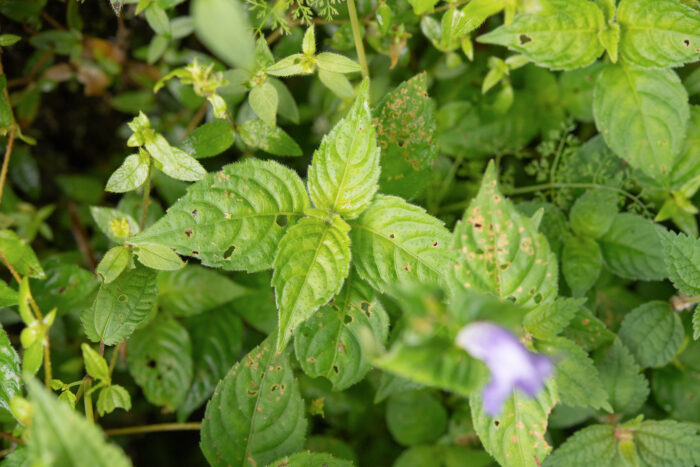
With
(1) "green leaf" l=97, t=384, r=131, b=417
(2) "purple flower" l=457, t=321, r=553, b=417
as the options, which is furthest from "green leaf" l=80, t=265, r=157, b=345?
(2) "purple flower" l=457, t=321, r=553, b=417

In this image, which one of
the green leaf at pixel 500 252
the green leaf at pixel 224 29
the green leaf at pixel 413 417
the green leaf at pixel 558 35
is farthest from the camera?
the green leaf at pixel 413 417

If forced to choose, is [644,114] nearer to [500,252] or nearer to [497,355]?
[500,252]

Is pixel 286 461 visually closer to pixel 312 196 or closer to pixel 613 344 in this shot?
pixel 312 196

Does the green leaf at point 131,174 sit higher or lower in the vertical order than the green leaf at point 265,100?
lower

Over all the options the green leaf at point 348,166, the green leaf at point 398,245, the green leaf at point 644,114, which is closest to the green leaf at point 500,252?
the green leaf at point 398,245

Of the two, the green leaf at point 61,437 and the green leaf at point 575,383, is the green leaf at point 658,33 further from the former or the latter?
the green leaf at point 61,437

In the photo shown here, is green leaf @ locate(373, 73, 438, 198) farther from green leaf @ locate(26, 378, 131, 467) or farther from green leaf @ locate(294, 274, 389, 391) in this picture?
green leaf @ locate(26, 378, 131, 467)
